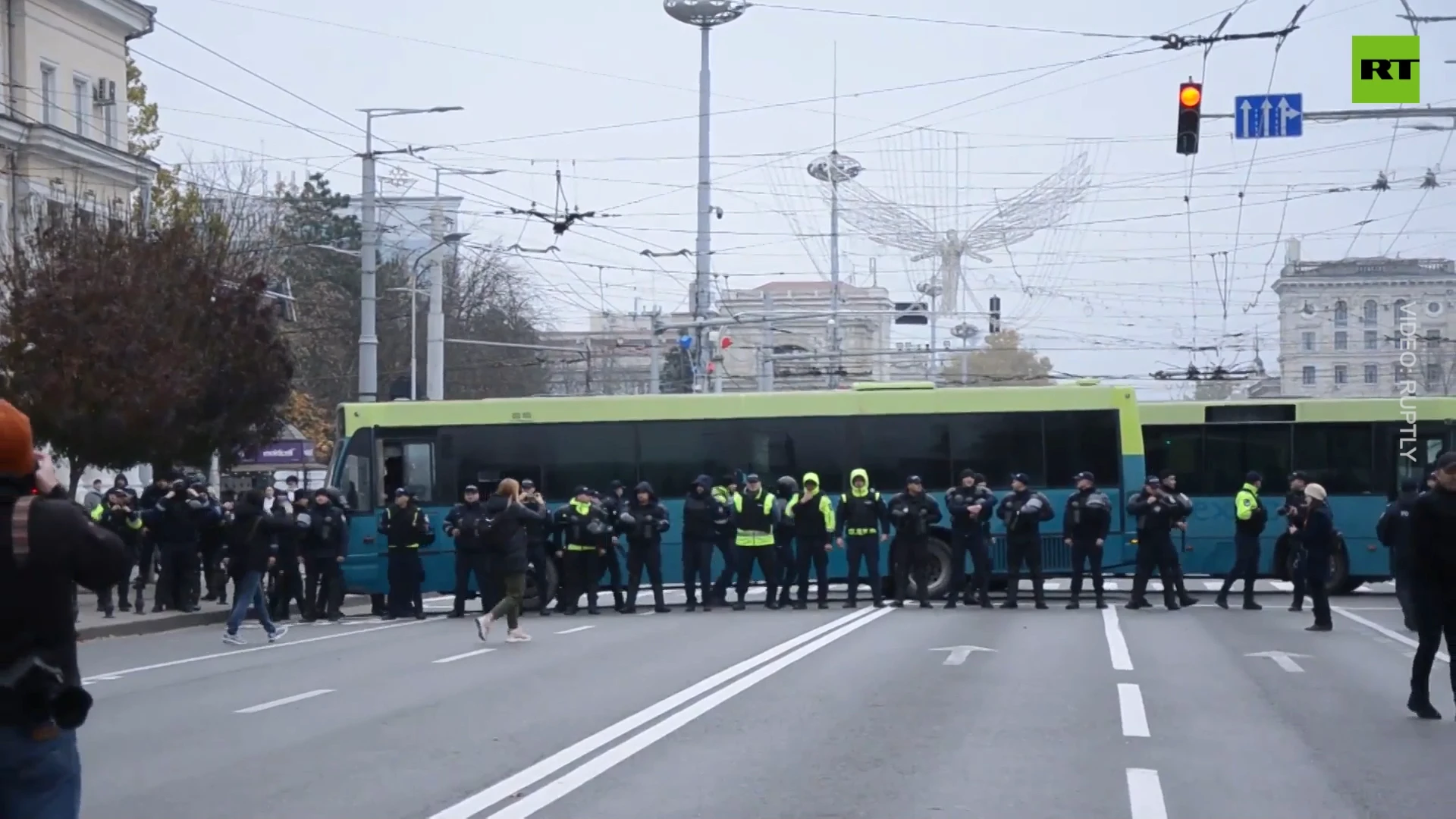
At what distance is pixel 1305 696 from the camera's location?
13.2 meters

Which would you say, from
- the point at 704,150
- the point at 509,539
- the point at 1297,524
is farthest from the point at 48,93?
the point at 1297,524

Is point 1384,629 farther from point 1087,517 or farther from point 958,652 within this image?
point 958,652

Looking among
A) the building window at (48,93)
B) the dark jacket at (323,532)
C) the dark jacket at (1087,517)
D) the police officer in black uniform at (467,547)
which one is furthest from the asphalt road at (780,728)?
Answer: the building window at (48,93)

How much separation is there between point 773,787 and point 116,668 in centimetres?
976

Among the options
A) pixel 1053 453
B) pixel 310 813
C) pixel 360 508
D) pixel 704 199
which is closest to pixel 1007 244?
pixel 704 199

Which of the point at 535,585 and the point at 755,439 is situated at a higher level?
the point at 755,439

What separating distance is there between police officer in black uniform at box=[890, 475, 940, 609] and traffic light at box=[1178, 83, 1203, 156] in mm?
6526

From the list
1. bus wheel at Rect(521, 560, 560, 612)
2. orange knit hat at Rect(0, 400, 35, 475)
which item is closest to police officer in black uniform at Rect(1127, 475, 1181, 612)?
bus wheel at Rect(521, 560, 560, 612)

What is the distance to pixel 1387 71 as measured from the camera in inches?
762

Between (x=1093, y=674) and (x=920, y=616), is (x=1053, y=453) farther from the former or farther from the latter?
(x=1093, y=674)

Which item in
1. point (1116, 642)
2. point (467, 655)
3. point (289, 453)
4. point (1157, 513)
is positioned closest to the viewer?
point (467, 655)

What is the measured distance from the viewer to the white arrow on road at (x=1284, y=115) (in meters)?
20.8

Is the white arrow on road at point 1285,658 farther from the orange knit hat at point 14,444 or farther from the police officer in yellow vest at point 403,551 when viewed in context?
the orange knit hat at point 14,444

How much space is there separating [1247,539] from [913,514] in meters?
4.30
